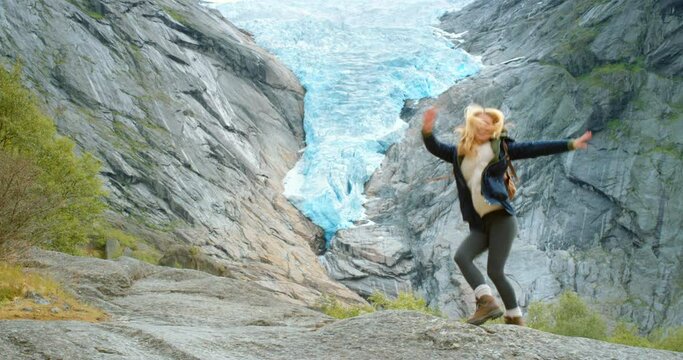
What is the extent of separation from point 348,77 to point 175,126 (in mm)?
24764

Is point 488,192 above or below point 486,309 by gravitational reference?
above

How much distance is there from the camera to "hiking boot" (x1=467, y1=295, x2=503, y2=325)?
300 inches

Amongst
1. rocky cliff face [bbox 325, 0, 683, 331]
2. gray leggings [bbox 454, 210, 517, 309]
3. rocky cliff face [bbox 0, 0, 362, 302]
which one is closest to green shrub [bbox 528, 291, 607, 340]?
rocky cliff face [bbox 325, 0, 683, 331]

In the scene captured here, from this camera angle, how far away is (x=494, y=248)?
25.0 ft

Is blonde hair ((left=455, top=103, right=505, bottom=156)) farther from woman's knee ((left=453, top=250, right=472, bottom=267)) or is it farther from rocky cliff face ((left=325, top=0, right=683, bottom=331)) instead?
rocky cliff face ((left=325, top=0, right=683, bottom=331))

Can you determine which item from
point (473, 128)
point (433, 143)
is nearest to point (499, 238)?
point (473, 128)

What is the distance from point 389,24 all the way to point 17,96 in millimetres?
72698

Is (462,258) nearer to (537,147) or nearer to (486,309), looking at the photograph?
(486,309)

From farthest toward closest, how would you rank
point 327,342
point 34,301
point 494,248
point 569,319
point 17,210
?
point 569,319 → point 17,210 → point 34,301 → point 327,342 → point 494,248

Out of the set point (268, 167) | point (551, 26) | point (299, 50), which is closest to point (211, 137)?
point (268, 167)

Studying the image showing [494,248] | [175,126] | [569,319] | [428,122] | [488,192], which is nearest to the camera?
[488,192]

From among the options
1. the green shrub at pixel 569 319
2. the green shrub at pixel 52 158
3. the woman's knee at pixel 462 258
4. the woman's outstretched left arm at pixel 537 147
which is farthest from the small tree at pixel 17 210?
the green shrub at pixel 569 319

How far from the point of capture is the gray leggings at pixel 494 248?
7598mm

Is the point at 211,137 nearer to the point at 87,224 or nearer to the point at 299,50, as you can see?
the point at 299,50
